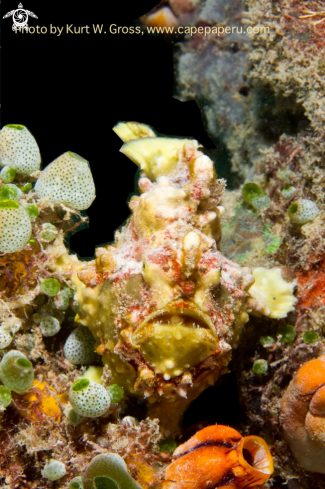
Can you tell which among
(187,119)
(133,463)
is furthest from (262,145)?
(133,463)

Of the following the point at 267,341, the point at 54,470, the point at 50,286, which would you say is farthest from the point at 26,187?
the point at 267,341

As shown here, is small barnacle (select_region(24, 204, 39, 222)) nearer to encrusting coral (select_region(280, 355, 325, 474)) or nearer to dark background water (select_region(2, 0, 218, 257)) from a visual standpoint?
dark background water (select_region(2, 0, 218, 257))

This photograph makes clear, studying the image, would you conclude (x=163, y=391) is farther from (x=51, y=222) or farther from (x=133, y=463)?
(x=51, y=222)

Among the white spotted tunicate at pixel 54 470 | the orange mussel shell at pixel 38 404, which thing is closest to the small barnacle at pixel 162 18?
the orange mussel shell at pixel 38 404

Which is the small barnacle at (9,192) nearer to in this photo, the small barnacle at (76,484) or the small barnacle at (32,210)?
the small barnacle at (32,210)

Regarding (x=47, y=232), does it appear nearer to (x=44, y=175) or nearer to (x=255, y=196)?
(x=44, y=175)

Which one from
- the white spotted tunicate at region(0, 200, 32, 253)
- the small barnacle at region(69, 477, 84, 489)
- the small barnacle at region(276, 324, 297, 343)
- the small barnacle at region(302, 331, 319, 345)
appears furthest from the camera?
the small barnacle at region(276, 324, 297, 343)

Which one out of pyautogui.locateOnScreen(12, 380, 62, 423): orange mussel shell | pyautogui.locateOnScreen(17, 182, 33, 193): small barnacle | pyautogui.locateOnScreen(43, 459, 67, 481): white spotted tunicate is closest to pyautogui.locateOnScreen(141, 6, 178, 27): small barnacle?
pyautogui.locateOnScreen(17, 182, 33, 193): small barnacle
